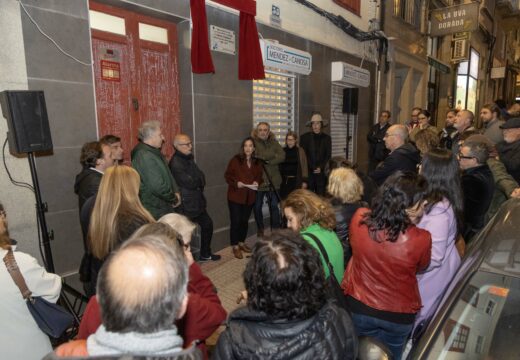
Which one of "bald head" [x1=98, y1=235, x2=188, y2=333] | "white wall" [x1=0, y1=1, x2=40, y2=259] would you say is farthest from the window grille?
"bald head" [x1=98, y1=235, x2=188, y2=333]

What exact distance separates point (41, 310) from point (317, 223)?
1.66m

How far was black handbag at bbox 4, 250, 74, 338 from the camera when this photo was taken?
194 cm

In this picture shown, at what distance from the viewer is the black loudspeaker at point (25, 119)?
126 inches

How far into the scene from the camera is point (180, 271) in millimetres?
1188

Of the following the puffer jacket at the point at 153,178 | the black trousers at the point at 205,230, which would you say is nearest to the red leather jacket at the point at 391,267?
the puffer jacket at the point at 153,178

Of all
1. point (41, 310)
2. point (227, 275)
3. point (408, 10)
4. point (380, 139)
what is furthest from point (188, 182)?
point (408, 10)

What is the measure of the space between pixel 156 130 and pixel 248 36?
2.60 meters

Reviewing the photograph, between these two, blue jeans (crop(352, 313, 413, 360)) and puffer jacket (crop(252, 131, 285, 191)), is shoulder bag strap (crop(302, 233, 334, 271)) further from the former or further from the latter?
puffer jacket (crop(252, 131, 285, 191))

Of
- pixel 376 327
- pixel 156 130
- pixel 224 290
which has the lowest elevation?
pixel 224 290

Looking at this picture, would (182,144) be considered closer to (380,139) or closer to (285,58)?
(285,58)

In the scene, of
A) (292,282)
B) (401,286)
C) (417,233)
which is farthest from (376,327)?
(292,282)

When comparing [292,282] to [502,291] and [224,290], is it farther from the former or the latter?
A: [224,290]

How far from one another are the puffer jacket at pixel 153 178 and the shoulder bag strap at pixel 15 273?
2075 mm

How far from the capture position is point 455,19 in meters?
Answer: 11.7
